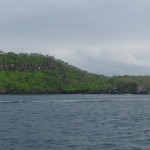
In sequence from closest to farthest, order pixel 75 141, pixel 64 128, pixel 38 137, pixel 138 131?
pixel 75 141 → pixel 38 137 → pixel 138 131 → pixel 64 128

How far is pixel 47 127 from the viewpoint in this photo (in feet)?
286

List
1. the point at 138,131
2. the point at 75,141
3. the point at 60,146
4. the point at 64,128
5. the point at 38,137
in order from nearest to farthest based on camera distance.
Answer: the point at 60,146
the point at 75,141
the point at 38,137
the point at 138,131
the point at 64,128

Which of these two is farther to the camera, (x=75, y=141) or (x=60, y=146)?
(x=75, y=141)

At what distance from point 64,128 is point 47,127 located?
432cm

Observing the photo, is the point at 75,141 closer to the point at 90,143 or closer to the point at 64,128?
the point at 90,143

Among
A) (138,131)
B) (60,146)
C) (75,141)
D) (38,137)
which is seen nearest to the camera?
(60,146)

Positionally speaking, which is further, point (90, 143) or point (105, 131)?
point (105, 131)

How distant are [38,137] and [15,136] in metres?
4.48

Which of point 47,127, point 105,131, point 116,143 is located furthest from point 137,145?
point 47,127

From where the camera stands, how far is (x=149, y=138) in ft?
227

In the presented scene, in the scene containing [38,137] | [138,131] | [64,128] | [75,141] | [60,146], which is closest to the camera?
[60,146]

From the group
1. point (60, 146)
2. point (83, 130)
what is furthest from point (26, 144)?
point (83, 130)

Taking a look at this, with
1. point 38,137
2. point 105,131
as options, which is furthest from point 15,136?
point 105,131

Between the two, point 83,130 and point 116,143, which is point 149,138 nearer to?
point 116,143
